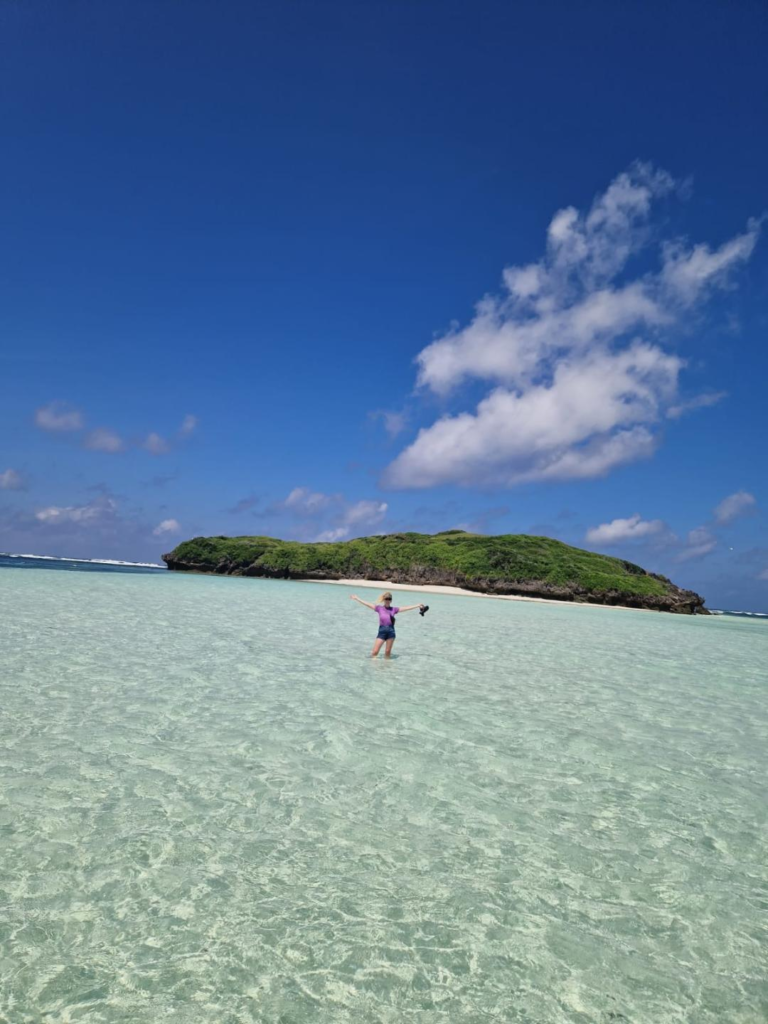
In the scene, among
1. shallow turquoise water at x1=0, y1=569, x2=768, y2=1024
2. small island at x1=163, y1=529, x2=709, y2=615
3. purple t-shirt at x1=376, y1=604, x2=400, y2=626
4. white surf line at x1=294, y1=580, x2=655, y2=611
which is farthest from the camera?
small island at x1=163, y1=529, x2=709, y2=615

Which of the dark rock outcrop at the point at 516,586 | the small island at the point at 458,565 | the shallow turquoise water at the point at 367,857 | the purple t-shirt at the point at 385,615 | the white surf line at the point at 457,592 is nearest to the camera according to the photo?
the shallow turquoise water at the point at 367,857

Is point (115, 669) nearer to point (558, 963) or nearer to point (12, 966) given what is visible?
point (12, 966)

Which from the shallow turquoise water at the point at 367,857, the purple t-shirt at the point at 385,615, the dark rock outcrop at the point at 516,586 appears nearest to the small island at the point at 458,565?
the dark rock outcrop at the point at 516,586

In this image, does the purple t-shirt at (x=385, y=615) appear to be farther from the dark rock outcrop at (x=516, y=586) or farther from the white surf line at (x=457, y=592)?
the dark rock outcrop at (x=516, y=586)

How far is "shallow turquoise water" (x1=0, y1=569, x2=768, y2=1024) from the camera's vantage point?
4113 mm

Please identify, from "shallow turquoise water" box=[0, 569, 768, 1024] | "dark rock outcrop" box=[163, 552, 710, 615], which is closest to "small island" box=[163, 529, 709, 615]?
"dark rock outcrop" box=[163, 552, 710, 615]

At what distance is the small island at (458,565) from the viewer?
104375mm

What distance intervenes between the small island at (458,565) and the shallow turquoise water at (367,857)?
95323mm

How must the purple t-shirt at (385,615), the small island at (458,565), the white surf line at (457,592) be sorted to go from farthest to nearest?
the small island at (458,565) < the white surf line at (457,592) < the purple t-shirt at (385,615)

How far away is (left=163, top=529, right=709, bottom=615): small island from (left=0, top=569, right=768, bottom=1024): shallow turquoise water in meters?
95.3

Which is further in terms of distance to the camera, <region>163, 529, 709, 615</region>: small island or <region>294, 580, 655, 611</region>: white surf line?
<region>163, 529, 709, 615</region>: small island

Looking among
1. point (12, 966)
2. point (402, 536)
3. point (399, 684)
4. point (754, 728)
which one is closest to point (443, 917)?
point (12, 966)

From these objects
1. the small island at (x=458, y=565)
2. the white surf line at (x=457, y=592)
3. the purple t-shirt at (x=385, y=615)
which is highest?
the small island at (x=458, y=565)

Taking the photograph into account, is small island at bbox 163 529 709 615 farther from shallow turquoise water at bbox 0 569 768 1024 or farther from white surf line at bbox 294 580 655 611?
shallow turquoise water at bbox 0 569 768 1024
